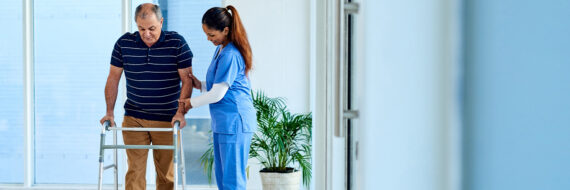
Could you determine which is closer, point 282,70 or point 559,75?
point 559,75

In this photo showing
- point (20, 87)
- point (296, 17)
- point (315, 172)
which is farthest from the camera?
point (20, 87)

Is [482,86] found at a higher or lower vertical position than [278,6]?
lower

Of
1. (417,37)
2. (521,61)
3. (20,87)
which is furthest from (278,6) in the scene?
(521,61)

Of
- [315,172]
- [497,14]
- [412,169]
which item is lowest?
[315,172]

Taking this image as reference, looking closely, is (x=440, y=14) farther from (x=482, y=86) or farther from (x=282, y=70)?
(x=282, y=70)

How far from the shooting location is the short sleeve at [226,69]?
2.42 meters

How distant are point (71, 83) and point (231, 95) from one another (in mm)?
2372

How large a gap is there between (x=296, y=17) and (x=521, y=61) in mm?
3278

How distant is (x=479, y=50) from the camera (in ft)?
2.86

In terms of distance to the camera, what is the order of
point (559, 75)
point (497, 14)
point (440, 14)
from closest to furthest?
point (559, 75), point (497, 14), point (440, 14)

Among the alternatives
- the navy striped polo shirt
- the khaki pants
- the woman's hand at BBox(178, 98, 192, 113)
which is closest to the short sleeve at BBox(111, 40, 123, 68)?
the navy striped polo shirt

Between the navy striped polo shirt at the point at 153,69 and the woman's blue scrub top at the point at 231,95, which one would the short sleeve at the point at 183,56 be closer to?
the navy striped polo shirt at the point at 153,69

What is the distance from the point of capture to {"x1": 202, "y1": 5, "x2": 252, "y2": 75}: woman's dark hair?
95.6 inches

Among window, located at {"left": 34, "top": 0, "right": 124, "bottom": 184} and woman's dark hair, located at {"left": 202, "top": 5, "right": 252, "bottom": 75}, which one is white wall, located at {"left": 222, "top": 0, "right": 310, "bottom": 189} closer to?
window, located at {"left": 34, "top": 0, "right": 124, "bottom": 184}
